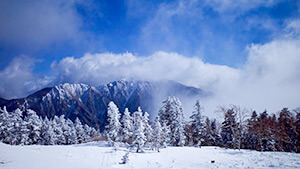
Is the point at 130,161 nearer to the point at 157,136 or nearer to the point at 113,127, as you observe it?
the point at 157,136

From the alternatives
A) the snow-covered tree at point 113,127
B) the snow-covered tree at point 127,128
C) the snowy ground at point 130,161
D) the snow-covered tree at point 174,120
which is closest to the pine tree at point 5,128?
the snowy ground at point 130,161

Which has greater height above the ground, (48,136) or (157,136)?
(157,136)

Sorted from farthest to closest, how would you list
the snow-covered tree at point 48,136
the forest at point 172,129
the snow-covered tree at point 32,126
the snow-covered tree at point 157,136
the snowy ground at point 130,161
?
the snow-covered tree at point 48,136 < the snow-covered tree at point 32,126 < the forest at point 172,129 < the snow-covered tree at point 157,136 < the snowy ground at point 130,161

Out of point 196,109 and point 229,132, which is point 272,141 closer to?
point 229,132

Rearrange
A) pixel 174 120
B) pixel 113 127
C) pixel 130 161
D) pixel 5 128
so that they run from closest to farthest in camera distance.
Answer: pixel 130 161, pixel 113 127, pixel 174 120, pixel 5 128

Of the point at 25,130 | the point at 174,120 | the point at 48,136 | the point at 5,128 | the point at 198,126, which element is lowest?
the point at 48,136

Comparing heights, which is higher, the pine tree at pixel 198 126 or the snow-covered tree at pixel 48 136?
the pine tree at pixel 198 126

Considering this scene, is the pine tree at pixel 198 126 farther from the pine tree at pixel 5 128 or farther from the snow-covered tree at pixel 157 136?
the pine tree at pixel 5 128

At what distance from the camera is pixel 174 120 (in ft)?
131

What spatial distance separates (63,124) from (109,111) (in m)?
36.2

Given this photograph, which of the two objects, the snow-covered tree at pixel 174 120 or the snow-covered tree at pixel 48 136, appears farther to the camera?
the snow-covered tree at pixel 48 136

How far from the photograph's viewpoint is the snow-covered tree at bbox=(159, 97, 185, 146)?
3928cm

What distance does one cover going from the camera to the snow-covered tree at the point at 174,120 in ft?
129

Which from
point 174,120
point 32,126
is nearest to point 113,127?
point 174,120
